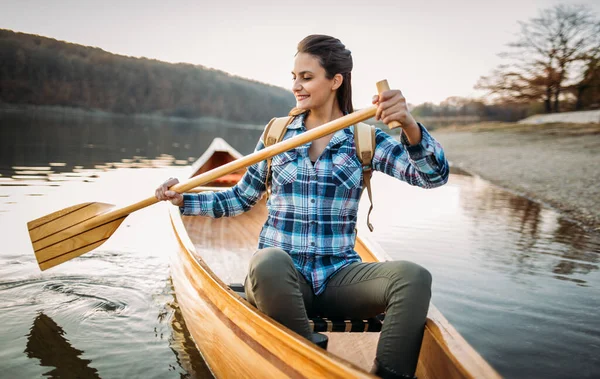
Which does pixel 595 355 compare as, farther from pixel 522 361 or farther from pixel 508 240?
pixel 508 240

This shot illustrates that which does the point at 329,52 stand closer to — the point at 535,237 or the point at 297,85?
the point at 297,85

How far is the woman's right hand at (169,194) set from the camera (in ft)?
8.04

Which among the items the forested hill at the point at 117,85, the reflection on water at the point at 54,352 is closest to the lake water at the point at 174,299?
the reflection on water at the point at 54,352

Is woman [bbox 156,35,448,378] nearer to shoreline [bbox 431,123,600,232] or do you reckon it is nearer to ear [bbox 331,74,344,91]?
ear [bbox 331,74,344,91]

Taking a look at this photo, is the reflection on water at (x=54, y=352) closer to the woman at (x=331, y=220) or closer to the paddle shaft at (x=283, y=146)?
the paddle shaft at (x=283, y=146)

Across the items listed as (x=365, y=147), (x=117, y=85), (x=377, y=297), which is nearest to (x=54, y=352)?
(x=377, y=297)

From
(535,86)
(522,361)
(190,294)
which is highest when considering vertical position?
(535,86)

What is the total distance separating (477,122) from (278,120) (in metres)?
34.9

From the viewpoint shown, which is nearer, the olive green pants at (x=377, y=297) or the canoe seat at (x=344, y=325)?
the olive green pants at (x=377, y=297)

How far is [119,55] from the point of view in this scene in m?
80.4

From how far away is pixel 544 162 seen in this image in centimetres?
1462

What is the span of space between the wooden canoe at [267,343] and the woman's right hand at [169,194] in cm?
36

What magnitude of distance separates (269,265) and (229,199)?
2.25 ft

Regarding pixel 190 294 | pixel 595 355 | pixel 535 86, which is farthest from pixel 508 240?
pixel 535 86
